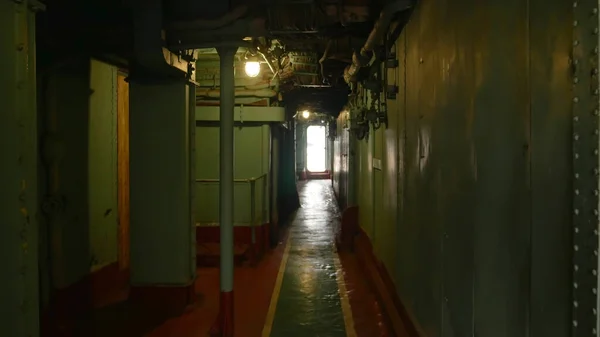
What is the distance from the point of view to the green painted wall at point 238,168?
9516 millimetres

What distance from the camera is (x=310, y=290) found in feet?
24.4

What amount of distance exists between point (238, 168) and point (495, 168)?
762 centimetres

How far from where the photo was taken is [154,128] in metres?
6.26

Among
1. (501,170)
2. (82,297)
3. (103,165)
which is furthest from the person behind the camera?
(103,165)

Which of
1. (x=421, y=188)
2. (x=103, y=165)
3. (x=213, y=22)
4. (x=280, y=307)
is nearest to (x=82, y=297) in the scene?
(x=103, y=165)

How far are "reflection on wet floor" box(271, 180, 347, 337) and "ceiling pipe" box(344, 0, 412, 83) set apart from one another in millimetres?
3282

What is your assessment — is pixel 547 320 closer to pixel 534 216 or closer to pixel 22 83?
pixel 534 216

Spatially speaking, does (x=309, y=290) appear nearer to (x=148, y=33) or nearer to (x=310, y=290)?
(x=310, y=290)

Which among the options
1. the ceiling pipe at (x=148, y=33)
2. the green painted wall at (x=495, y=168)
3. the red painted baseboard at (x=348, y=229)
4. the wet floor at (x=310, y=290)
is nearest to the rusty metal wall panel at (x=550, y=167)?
the green painted wall at (x=495, y=168)


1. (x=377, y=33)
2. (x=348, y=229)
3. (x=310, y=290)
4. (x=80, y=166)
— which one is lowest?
(x=310, y=290)

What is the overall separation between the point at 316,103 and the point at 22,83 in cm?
1407

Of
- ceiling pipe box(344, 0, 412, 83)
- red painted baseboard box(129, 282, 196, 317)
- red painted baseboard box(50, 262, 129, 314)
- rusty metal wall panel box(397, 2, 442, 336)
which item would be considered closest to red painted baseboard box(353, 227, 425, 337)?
rusty metal wall panel box(397, 2, 442, 336)

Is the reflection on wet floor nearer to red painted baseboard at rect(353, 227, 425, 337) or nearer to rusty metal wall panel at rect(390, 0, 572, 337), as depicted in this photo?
red painted baseboard at rect(353, 227, 425, 337)

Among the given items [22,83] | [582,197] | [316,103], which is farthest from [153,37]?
[316,103]
